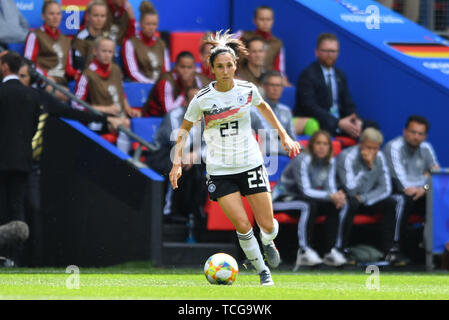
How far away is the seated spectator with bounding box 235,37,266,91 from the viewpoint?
15.0 m

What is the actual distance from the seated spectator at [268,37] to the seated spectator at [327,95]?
71 cm

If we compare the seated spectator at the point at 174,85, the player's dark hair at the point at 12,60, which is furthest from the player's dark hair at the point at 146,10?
the player's dark hair at the point at 12,60

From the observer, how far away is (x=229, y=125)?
10.1 metres

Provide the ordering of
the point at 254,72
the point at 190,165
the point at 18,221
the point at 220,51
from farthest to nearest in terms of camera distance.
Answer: the point at 254,72
the point at 190,165
the point at 18,221
the point at 220,51

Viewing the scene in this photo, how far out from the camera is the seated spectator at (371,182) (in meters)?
14.2

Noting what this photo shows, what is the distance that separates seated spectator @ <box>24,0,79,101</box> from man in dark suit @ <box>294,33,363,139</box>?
9.88 ft

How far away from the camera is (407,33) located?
656 inches

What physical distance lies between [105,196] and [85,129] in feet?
2.82

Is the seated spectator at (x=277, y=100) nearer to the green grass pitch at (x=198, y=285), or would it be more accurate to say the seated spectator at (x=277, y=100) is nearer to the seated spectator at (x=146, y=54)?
the seated spectator at (x=146, y=54)

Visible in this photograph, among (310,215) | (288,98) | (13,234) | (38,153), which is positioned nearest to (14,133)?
(38,153)

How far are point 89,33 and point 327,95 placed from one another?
3.25 meters

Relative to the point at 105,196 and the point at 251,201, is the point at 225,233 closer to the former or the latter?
the point at 105,196

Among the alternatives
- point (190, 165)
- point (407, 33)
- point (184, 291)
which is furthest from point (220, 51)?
point (407, 33)

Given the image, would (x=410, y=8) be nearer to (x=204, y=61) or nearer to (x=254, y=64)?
(x=254, y=64)
